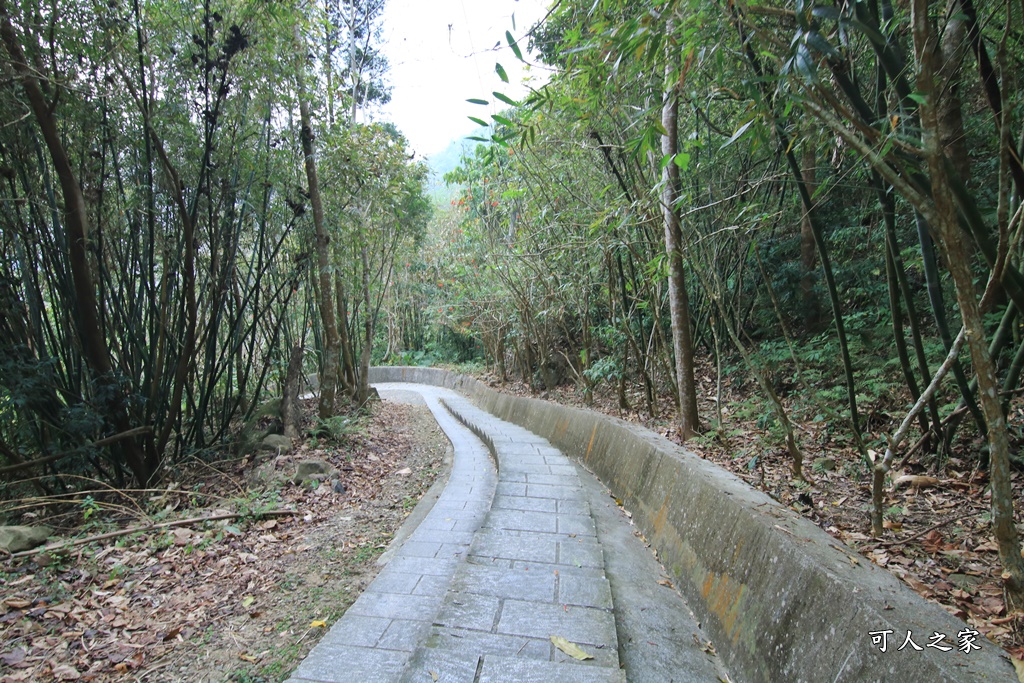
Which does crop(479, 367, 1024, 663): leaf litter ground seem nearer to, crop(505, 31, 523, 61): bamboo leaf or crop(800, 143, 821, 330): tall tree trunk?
crop(800, 143, 821, 330): tall tree trunk

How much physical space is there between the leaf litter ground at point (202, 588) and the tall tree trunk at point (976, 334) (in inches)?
100

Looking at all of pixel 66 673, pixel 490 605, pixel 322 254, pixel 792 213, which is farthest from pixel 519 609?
pixel 322 254

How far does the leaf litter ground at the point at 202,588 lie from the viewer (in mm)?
2396

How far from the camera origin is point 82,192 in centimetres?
447

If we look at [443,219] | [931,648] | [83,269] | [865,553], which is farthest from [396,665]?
[443,219]

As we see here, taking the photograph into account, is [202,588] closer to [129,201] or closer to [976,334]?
[129,201]

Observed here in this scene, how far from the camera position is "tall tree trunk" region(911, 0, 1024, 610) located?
4.67 feet

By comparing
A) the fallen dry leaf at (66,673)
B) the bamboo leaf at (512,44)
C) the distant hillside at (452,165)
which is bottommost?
the fallen dry leaf at (66,673)

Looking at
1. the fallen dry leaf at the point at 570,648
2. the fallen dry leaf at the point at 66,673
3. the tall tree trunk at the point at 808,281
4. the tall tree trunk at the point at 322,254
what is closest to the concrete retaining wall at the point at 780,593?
the fallen dry leaf at the point at 570,648

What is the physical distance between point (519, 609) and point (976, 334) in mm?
1854

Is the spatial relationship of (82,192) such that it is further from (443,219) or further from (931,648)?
(443,219)

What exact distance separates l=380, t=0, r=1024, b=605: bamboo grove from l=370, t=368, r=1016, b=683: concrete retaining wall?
0.35 meters

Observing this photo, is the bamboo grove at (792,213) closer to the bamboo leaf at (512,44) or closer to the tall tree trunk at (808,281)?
the tall tree trunk at (808,281)

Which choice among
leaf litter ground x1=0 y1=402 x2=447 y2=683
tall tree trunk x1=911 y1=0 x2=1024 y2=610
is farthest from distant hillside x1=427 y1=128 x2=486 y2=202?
leaf litter ground x1=0 y1=402 x2=447 y2=683
